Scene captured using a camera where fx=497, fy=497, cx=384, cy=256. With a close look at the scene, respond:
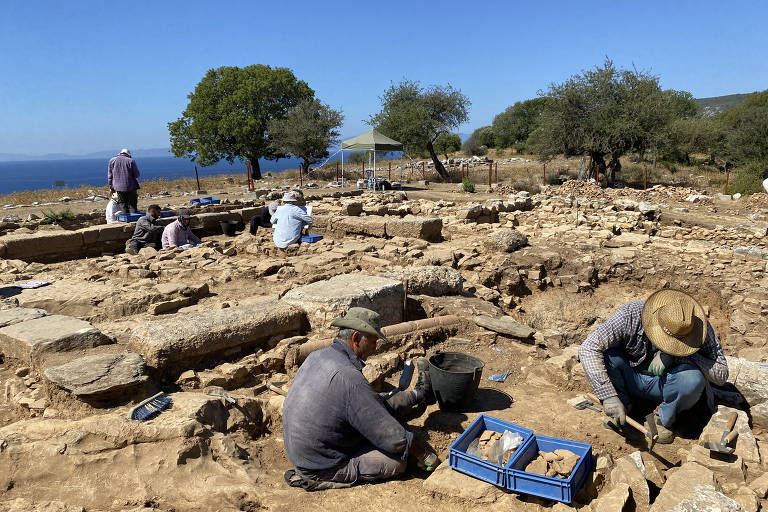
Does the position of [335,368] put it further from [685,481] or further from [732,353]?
[732,353]

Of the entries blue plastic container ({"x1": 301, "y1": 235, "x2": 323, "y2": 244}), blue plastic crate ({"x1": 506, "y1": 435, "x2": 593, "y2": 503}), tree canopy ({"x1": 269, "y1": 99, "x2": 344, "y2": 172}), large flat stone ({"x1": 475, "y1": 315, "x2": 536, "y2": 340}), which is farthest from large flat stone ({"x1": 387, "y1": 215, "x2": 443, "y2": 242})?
tree canopy ({"x1": 269, "y1": 99, "x2": 344, "y2": 172})

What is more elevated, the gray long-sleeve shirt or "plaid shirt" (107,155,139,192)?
"plaid shirt" (107,155,139,192)

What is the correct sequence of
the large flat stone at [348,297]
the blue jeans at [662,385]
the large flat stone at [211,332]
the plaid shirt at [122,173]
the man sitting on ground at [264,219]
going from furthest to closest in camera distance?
1. the man sitting on ground at [264,219]
2. the plaid shirt at [122,173]
3. the large flat stone at [348,297]
4. the large flat stone at [211,332]
5. the blue jeans at [662,385]

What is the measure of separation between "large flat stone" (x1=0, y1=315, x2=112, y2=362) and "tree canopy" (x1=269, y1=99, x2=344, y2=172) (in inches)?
923

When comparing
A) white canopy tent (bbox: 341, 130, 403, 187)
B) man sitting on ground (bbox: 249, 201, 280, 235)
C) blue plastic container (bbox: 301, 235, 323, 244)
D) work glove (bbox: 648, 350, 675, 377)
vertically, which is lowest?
work glove (bbox: 648, 350, 675, 377)

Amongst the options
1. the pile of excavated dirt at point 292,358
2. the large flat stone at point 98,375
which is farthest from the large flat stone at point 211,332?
the large flat stone at point 98,375

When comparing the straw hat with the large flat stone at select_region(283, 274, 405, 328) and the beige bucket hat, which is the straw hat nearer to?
the beige bucket hat

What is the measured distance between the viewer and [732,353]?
5.95 m

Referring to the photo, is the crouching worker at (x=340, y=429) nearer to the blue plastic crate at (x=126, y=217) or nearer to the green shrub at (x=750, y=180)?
the blue plastic crate at (x=126, y=217)

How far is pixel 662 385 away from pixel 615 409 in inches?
19.0

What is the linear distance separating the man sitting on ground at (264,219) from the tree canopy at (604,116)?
15754 millimetres

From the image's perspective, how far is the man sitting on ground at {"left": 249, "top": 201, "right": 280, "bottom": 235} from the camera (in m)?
10.4

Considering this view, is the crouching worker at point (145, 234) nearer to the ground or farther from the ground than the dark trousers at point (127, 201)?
nearer to the ground

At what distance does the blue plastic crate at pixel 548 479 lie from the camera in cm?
260
